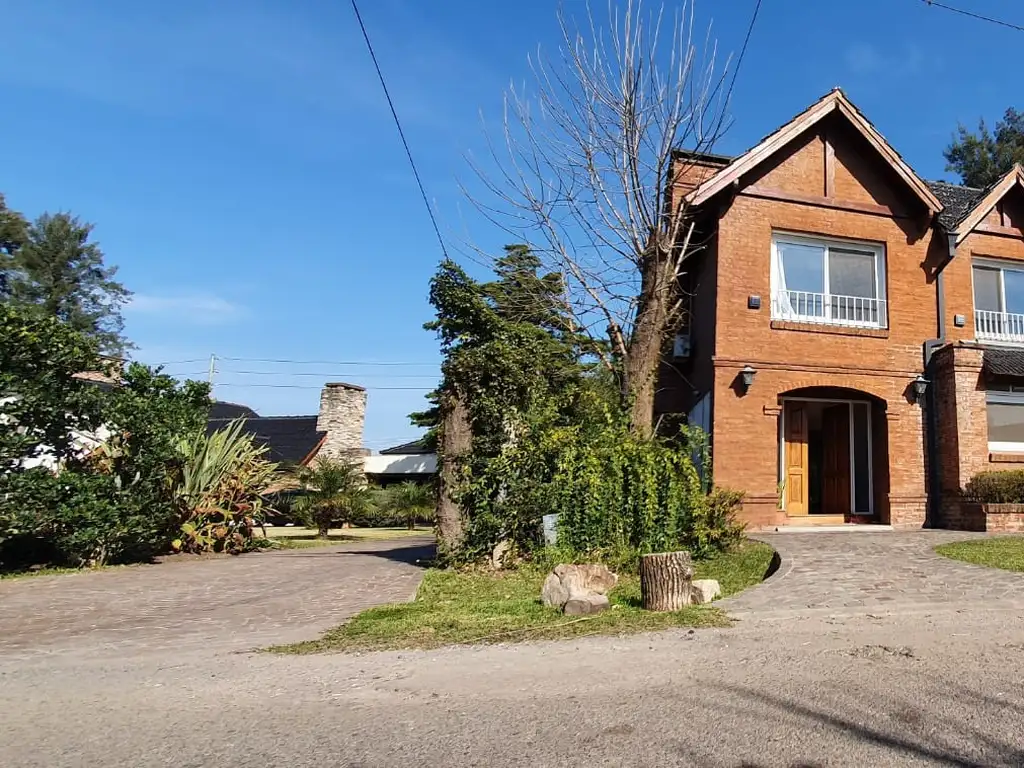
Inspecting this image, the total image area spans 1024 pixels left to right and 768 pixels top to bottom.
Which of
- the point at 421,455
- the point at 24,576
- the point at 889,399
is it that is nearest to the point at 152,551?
the point at 24,576

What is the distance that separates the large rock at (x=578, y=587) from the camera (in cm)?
653

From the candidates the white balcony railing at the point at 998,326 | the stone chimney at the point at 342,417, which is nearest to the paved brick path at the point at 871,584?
the white balcony railing at the point at 998,326

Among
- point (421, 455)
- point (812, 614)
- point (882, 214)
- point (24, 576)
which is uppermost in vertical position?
point (882, 214)

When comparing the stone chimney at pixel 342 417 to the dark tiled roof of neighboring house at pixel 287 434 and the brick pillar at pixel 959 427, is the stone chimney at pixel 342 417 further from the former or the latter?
the brick pillar at pixel 959 427

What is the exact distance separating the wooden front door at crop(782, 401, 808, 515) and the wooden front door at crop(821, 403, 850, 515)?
0.93m

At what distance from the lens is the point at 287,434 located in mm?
34188

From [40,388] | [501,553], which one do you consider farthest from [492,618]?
[40,388]

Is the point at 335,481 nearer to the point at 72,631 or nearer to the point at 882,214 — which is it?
the point at 72,631

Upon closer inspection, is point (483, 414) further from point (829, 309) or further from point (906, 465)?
point (906, 465)

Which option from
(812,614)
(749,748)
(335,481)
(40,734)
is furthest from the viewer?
(335,481)

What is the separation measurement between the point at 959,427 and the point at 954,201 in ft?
21.5

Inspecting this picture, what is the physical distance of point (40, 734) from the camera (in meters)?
3.71

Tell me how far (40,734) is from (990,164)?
46.2m

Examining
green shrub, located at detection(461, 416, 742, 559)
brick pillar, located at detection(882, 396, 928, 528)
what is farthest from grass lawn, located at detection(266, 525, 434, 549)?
brick pillar, located at detection(882, 396, 928, 528)
